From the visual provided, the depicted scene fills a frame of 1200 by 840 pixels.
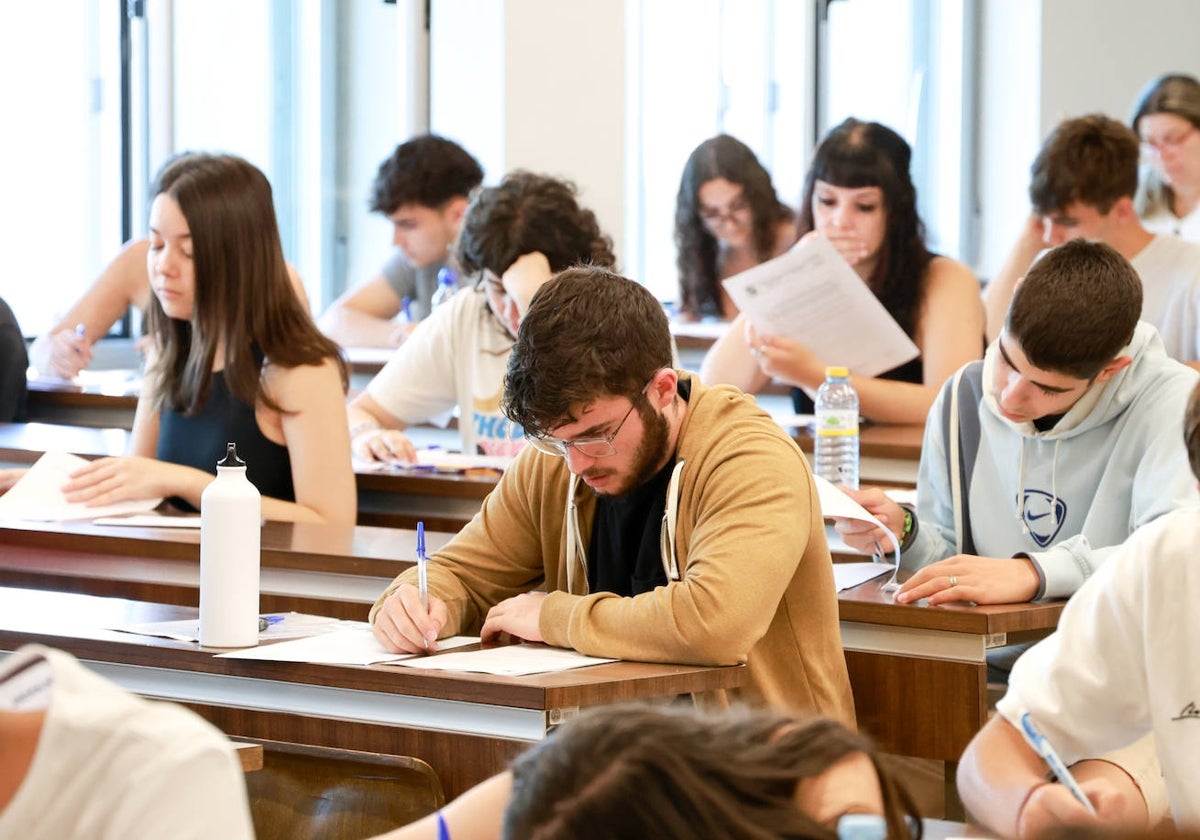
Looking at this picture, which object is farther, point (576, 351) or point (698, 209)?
point (698, 209)

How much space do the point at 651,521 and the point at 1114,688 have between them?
0.76 m

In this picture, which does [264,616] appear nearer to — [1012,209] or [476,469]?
[476,469]

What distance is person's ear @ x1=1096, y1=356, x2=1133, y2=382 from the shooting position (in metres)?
2.32

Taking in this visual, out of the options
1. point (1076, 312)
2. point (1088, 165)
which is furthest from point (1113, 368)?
point (1088, 165)

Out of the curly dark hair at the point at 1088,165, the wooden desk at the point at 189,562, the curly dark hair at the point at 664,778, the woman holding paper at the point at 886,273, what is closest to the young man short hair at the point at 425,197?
the woman holding paper at the point at 886,273

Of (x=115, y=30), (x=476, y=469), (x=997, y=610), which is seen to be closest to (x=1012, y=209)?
(x=115, y=30)

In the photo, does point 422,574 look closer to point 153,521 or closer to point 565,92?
point 153,521

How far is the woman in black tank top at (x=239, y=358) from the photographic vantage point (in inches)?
120

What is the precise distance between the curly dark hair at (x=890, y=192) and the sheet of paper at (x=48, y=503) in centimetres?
173

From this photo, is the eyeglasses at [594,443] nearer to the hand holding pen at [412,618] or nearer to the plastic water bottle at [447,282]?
the hand holding pen at [412,618]

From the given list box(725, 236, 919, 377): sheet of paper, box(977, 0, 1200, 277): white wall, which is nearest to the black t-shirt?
box(725, 236, 919, 377): sheet of paper

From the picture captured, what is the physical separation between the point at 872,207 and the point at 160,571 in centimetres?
193

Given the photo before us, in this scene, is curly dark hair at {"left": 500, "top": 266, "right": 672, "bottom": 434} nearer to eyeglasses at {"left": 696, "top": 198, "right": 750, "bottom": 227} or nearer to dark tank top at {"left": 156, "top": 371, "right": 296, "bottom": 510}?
dark tank top at {"left": 156, "top": 371, "right": 296, "bottom": 510}

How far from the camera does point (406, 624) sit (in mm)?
2061
